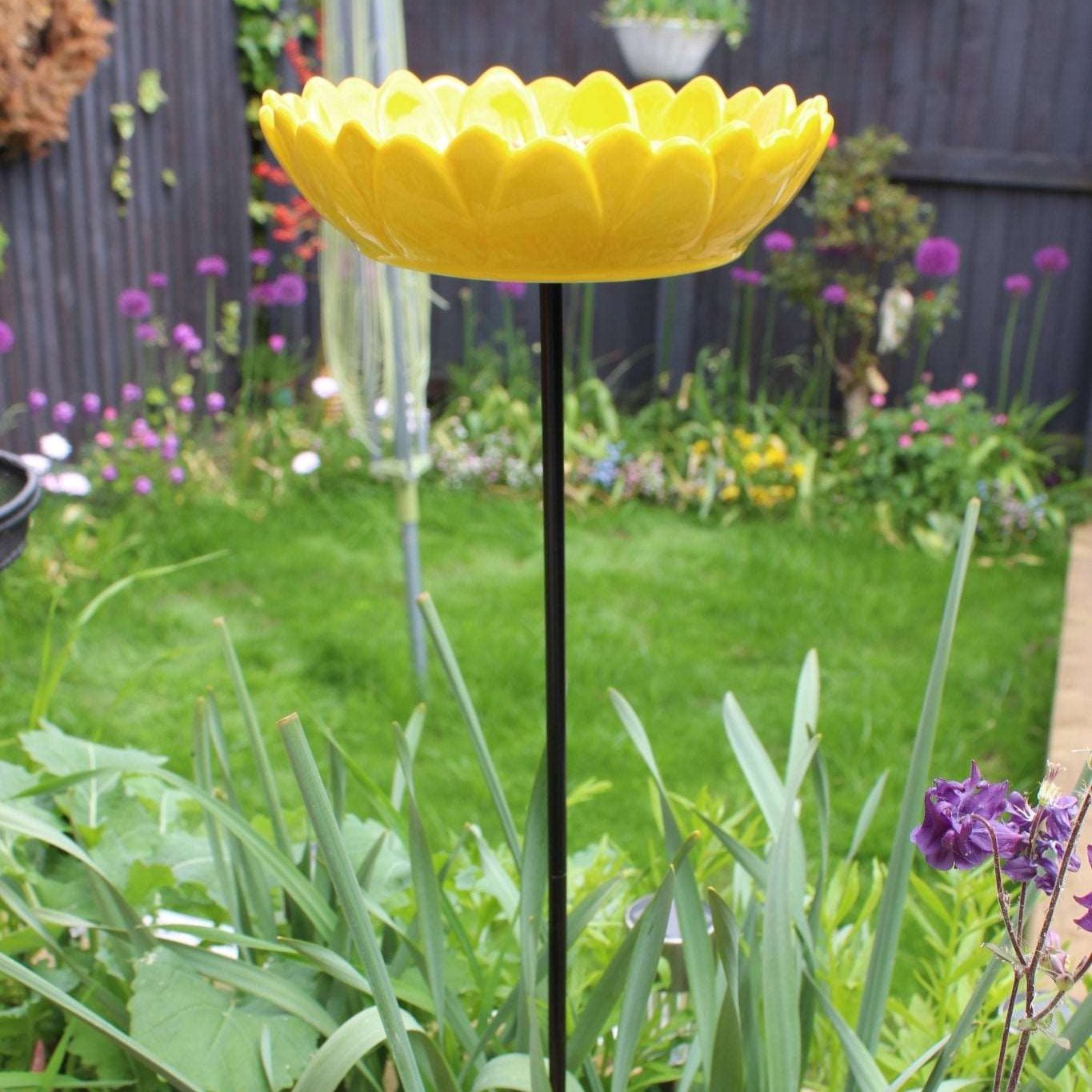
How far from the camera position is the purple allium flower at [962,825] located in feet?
2.94

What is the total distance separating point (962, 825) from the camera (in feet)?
2.93

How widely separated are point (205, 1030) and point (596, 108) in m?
0.88

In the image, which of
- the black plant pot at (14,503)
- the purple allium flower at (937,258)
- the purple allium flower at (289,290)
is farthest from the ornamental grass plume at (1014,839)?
the purple allium flower at (289,290)

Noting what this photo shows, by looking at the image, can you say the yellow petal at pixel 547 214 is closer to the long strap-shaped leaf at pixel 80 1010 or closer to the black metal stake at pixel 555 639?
the black metal stake at pixel 555 639

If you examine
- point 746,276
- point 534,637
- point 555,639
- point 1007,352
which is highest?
point 555,639

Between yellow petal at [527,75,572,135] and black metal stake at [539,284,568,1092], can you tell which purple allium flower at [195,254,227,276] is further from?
black metal stake at [539,284,568,1092]

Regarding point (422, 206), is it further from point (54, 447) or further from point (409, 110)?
point (54, 447)

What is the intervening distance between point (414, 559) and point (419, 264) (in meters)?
2.15

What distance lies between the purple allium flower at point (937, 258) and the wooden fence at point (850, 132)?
0.47 m

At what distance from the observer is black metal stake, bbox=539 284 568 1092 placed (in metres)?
0.99

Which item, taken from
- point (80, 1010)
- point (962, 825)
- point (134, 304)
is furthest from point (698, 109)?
point (134, 304)

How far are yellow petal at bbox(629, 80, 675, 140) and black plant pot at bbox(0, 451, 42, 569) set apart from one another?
640mm

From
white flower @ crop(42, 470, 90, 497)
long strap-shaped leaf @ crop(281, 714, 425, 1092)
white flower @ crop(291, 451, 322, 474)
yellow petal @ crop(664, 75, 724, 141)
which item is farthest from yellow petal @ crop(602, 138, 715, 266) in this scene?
white flower @ crop(291, 451, 322, 474)

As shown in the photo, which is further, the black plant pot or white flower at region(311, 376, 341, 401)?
white flower at region(311, 376, 341, 401)
